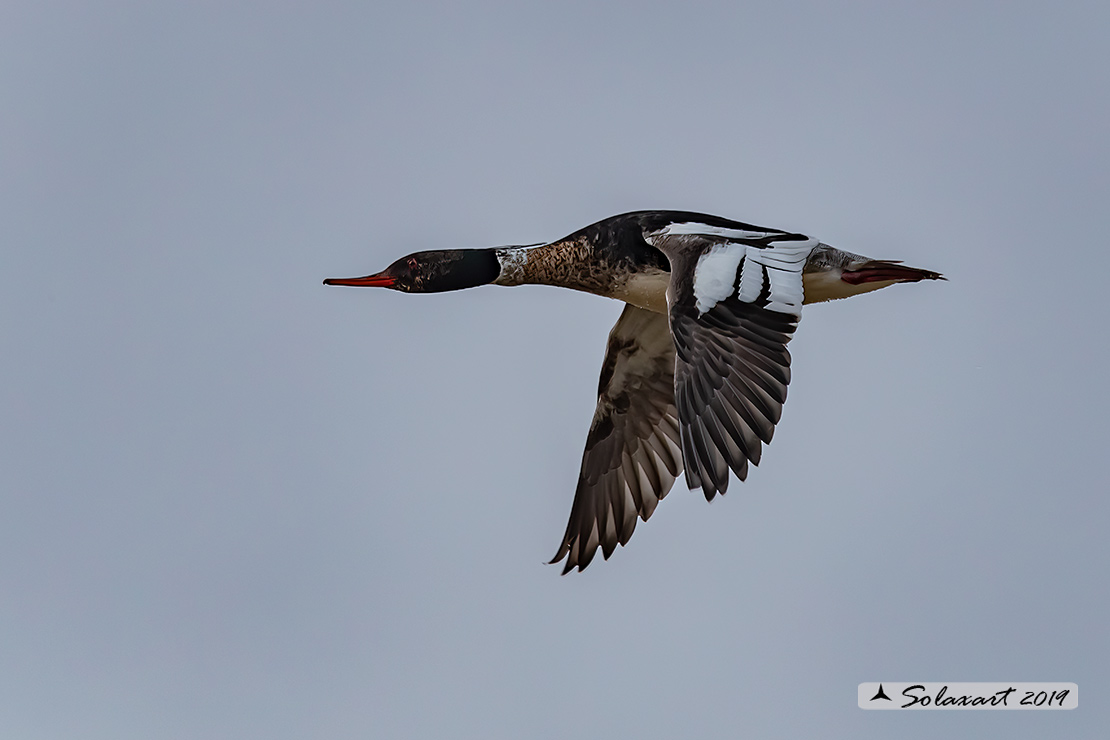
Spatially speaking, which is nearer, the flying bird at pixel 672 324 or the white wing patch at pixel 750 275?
the flying bird at pixel 672 324

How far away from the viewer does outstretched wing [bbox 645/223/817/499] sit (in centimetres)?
750

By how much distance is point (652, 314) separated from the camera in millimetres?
10523

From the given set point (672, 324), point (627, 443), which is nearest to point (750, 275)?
point (672, 324)

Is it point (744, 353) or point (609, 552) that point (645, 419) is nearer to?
point (609, 552)

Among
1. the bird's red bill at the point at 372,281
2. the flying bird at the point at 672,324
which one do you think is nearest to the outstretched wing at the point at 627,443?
the flying bird at the point at 672,324

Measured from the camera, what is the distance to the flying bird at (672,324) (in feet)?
24.9

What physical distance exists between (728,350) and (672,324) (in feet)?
1.27

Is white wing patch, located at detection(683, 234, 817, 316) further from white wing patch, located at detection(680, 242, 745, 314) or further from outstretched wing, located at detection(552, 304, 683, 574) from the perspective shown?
outstretched wing, located at detection(552, 304, 683, 574)

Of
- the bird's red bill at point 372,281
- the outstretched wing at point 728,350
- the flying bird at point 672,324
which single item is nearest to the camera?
the outstretched wing at point 728,350

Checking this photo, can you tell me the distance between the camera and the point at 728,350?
306 inches

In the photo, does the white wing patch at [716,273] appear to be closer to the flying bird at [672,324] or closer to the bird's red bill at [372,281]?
the flying bird at [672,324]

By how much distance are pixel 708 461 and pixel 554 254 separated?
113 inches

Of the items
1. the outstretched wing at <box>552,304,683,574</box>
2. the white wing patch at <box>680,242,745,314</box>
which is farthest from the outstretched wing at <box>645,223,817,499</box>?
A: the outstretched wing at <box>552,304,683,574</box>

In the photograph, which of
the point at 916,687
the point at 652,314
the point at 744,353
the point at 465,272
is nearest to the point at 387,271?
the point at 465,272
